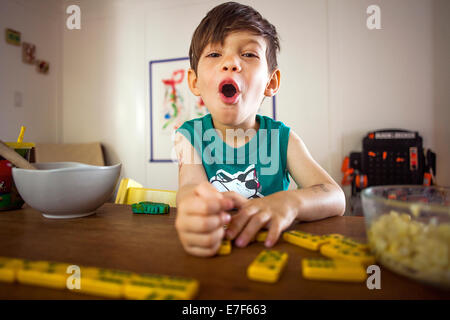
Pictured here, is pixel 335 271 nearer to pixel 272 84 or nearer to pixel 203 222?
pixel 203 222

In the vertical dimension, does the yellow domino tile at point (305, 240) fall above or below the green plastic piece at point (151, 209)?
below

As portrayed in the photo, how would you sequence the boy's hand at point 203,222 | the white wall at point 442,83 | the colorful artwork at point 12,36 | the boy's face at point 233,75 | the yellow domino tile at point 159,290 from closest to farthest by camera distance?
the yellow domino tile at point 159,290 → the boy's hand at point 203,222 → the boy's face at point 233,75 → the white wall at point 442,83 → the colorful artwork at point 12,36

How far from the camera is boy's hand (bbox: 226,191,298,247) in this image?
437 mm

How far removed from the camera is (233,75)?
0.77 meters

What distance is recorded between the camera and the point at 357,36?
2.24 metres

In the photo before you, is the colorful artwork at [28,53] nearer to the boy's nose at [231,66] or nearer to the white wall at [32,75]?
the white wall at [32,75]

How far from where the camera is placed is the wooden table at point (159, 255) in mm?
285

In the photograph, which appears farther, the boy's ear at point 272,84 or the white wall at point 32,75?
the white wall at point 32,75

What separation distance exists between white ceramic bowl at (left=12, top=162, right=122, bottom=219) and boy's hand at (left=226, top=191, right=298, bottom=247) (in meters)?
0.34

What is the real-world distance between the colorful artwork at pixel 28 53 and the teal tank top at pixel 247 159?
2.48 meters

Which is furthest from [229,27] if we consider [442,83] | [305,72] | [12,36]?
[12,36]

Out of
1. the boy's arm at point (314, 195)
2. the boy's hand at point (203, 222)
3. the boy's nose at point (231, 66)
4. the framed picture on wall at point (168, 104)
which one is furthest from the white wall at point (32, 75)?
the boy's hand at point (203, 222)

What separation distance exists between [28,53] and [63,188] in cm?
274
